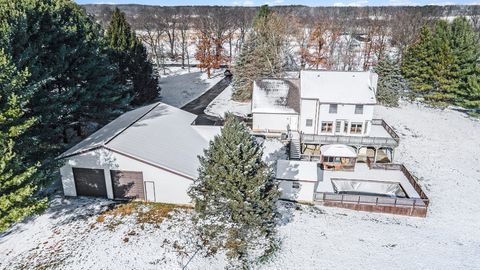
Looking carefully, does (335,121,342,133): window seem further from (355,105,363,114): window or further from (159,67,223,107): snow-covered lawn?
(159,67,223,107): snow-covered lawn

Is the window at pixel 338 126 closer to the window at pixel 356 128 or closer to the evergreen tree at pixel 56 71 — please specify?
the window at pixel 356 128

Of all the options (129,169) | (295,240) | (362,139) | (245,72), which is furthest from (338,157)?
(245,72)

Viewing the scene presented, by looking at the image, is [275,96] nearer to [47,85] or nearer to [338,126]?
[338,126]

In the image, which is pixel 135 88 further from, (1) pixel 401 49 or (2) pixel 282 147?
(1) pixel 401 49

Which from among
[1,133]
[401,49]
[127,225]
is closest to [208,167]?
[127,225]

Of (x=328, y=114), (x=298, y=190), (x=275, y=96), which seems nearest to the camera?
(x=298, y=190)

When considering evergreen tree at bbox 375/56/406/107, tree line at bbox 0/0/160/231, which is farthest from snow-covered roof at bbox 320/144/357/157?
evergreen tree at bbox 375/56/406/107
